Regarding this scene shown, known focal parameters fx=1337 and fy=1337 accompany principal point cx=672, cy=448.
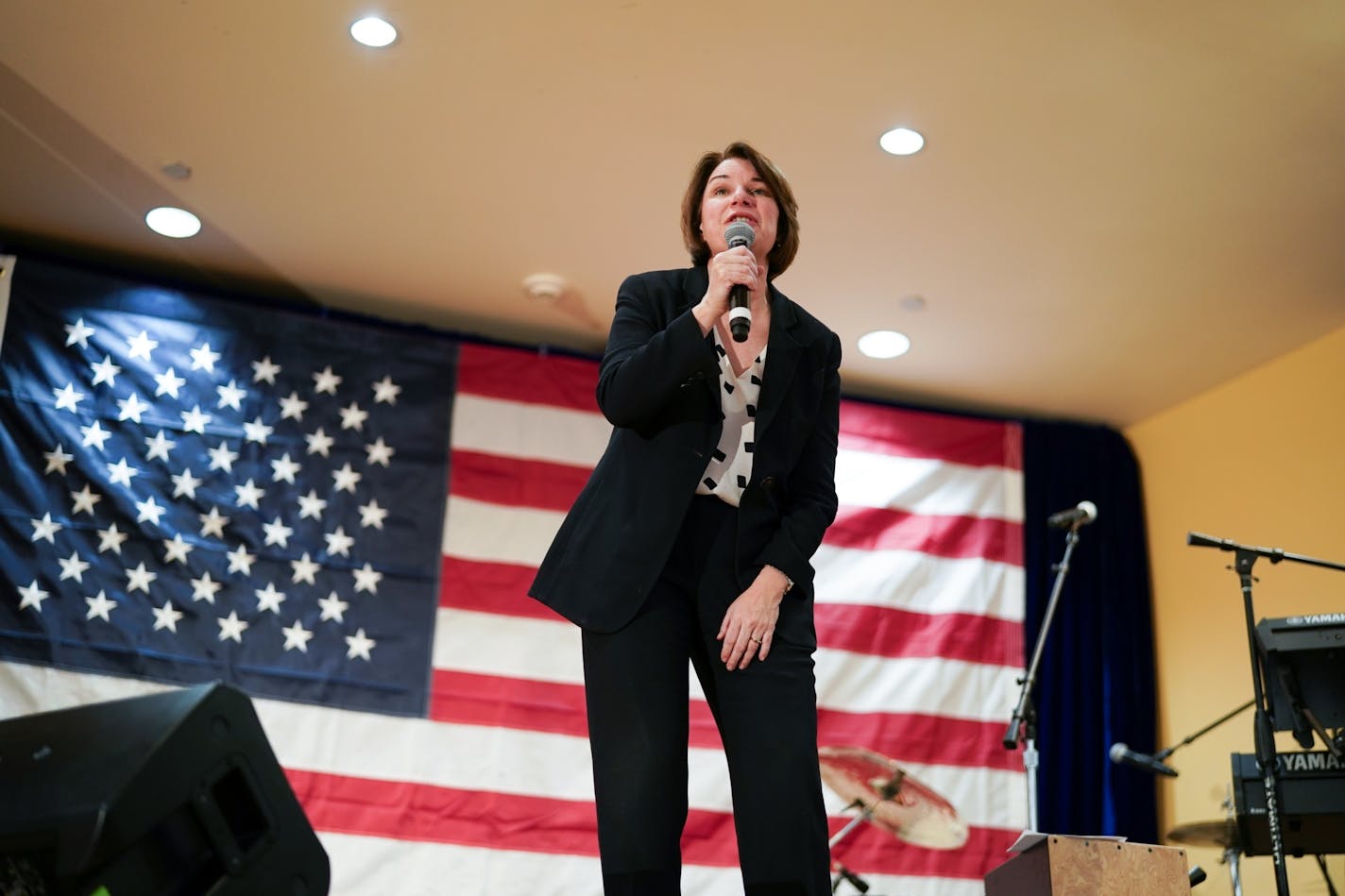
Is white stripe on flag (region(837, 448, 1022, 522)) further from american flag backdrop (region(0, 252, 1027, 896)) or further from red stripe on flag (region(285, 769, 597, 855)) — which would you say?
red stripe on flag (region(285, 769, 597, 855))

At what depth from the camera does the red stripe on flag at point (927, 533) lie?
561 cm

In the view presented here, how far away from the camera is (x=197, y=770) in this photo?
4.49ft

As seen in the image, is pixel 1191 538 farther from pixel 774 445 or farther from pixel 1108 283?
pixel 774 445

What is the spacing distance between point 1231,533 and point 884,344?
1597 mm

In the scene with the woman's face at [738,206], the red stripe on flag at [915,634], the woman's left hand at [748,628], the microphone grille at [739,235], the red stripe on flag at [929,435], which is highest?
the red stripe on flag at [929,435]

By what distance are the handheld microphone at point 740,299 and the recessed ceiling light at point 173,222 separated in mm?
3333

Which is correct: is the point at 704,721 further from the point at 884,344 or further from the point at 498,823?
the point at 884,344

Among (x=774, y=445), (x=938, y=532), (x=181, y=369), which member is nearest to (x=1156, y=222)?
(x=938, y=532)

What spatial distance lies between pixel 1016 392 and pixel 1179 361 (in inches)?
27.8

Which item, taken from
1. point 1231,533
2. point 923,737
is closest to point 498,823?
point 923,737

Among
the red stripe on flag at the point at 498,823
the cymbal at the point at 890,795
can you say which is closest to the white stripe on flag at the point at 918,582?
the red stripe on flag at the point at 498,823

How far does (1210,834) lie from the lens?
4406 millimetres

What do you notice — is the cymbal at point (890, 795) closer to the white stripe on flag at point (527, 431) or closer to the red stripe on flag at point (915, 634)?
the red stripe on flag at point (915, 634)

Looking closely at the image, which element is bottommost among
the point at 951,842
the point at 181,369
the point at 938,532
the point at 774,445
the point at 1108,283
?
the point at 951,842
